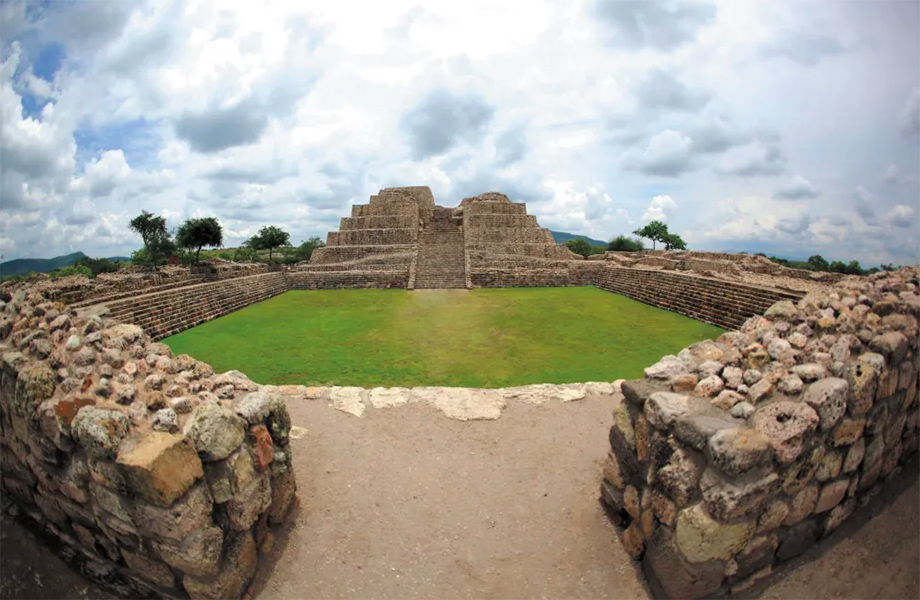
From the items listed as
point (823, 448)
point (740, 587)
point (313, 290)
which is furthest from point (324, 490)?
point (313, 290)

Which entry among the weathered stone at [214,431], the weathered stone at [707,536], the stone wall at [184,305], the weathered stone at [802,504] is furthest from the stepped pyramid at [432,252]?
the weathered stone at [707,536]

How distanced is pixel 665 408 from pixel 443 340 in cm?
643

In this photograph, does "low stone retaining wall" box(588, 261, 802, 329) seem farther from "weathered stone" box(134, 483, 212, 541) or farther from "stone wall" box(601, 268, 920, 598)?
"weathered stone" box(134, 483, 212, 541)

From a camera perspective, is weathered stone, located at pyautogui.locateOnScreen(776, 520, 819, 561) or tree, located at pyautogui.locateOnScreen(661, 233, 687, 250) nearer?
weathered stone, located at pyautogui.locateOnScreen(776, 520, 819, 561)

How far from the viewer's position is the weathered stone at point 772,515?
2549 mm

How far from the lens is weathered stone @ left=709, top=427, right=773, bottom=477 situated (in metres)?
2.36

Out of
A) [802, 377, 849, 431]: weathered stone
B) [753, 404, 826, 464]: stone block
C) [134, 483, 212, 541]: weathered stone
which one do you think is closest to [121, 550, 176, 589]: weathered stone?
[134, 483, 212, 541]: weathered stone

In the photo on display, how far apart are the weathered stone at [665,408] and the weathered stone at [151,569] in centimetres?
331

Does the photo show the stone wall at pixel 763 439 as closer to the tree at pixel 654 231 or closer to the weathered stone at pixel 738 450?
the weathered stone at pixel 738 450

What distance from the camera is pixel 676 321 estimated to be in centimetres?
1136

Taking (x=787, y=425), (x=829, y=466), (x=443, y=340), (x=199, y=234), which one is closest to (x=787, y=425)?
(x=787, y=425)

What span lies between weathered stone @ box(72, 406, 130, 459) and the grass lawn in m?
3.83

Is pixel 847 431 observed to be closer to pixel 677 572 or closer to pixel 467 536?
pixel 677 572

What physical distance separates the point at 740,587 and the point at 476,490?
6.62 feet
